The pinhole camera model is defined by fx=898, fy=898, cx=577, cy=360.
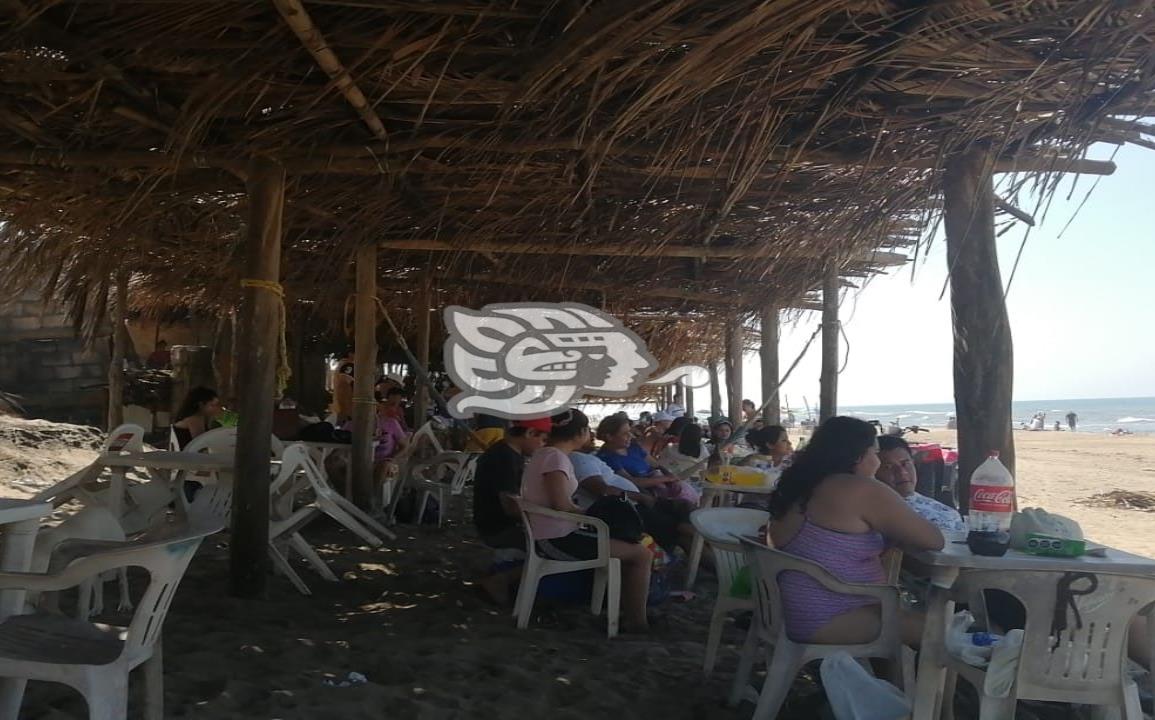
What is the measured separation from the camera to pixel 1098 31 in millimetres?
2766

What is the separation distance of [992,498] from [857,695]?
64 cm

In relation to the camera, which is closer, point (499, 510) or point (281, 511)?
point (499, 510)

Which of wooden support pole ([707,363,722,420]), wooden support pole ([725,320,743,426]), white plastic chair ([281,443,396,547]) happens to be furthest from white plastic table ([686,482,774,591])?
wooden support pole ([707,363,722,420])

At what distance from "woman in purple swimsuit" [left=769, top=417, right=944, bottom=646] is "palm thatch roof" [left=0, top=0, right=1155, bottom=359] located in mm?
1255

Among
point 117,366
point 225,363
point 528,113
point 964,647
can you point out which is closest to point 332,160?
point 528,113

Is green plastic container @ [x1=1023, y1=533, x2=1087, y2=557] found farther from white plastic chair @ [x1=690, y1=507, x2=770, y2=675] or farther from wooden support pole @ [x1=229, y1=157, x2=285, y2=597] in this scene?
wooden support pole @ [x1=229, y1=157, x2=285, y2=597]

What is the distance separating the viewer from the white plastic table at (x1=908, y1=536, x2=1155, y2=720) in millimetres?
2084

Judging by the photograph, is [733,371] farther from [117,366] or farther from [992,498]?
[992,498]

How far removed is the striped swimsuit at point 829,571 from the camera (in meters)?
2.36

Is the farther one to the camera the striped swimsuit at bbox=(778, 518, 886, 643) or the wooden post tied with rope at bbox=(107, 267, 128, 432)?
the wooden post tied with rope at bbox=(107, 267, 128, 432)

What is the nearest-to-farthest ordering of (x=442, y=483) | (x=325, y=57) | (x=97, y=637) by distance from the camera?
(x=97, y=637) < (x=325, y=57) < (x=442, y=483)

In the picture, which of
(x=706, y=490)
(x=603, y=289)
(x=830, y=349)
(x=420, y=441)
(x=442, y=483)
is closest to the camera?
(x=706, y=490)

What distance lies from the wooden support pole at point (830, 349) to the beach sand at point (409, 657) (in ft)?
7.69

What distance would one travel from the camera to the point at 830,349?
6.53 m
